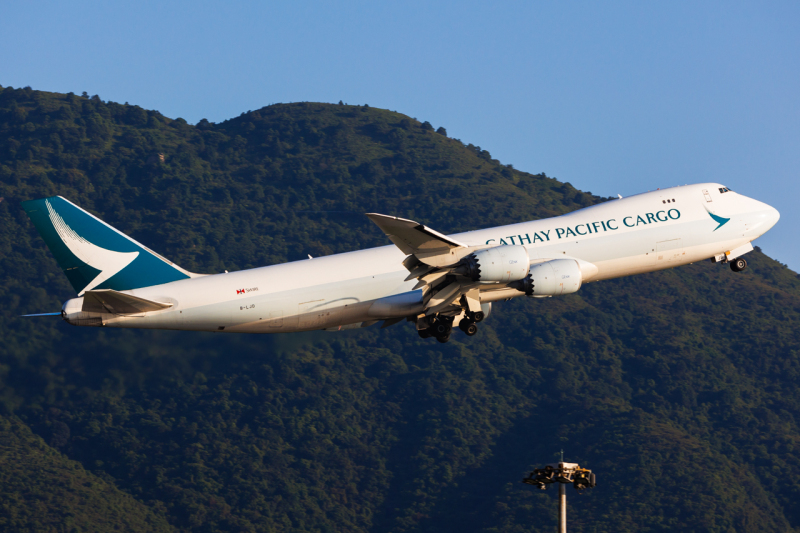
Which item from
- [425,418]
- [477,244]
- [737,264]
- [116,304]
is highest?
[425,418]

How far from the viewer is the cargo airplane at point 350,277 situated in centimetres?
3819

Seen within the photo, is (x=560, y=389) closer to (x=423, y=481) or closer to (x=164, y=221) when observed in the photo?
(x=423, y=481)

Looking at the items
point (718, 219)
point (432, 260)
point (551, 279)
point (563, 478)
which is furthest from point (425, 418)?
point (432, 260)

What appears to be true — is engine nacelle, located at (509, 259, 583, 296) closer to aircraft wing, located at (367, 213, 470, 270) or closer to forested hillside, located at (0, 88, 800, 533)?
aircraft wing, located at (367, 213, 470, 270)

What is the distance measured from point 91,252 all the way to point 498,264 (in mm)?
17202

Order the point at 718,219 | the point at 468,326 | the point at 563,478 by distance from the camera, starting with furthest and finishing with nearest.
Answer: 1. the point at 718,219
2. the point at 468,326
3. the point at 563,478

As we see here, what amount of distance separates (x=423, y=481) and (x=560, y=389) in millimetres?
27328

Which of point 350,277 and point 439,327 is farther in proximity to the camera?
point 439,327

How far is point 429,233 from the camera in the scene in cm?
3678

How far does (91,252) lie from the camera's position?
39.5 meters

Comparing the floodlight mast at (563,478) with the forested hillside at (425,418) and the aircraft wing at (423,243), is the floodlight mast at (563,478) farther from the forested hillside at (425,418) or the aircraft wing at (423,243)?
the forested hillside at (425,418)

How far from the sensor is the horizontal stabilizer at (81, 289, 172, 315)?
118 ft

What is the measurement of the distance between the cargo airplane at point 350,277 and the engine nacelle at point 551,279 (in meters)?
0.05

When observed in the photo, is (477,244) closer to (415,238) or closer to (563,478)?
(415,238)
